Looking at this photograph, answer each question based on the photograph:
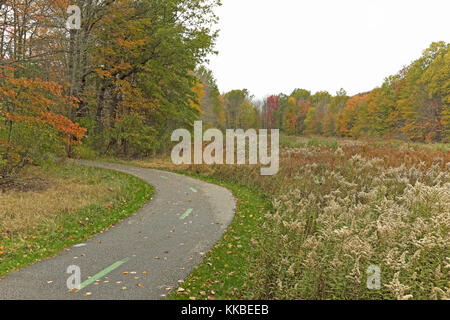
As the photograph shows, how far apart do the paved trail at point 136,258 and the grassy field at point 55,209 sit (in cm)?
59

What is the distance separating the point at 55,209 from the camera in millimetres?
9250

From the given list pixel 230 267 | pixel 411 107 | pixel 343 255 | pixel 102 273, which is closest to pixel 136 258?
pixel 102 273

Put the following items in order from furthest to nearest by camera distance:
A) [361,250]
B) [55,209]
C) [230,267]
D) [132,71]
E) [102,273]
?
[132,71]
[55,209]
[230,267]
[102,273]
[361,250]

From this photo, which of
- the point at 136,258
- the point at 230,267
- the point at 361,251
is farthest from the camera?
the point at 136,258

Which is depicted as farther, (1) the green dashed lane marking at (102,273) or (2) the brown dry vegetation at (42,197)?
(2) the brown dry vegetation at (42,197)

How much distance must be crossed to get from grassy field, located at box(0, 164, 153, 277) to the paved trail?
23.1 inches

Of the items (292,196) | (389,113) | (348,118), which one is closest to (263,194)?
(292,196)

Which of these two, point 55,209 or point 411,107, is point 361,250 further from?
point 411,107

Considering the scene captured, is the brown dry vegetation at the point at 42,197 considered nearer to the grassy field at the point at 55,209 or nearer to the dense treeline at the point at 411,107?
the grassy field at the point at 55,209

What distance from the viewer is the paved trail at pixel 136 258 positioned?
15.2 ft

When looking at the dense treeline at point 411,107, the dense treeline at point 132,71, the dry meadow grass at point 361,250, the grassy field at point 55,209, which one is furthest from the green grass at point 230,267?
the dense treeline at point 411,107

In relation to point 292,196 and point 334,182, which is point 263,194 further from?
point 334,182

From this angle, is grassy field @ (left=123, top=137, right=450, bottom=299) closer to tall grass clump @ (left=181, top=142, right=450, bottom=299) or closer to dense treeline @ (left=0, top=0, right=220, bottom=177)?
tall grass clump @ (left=181, top=142, right=450, bottom=299)

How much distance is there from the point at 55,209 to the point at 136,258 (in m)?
5.22
